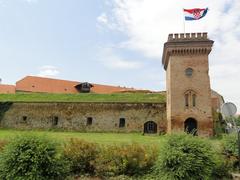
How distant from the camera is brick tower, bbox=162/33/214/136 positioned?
26.6 m

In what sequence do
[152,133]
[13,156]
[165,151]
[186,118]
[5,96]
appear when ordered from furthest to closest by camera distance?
1. [5,96]
2. [152,133]
3. [186,118]
4. [165,151]
5. [13,156]

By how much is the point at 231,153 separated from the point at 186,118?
51.4 ft

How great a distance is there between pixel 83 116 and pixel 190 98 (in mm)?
11116

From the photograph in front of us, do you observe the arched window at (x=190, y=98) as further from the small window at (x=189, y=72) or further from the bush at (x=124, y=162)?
the bush at (x=124, y=162)

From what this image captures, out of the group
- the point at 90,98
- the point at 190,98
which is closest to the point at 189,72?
the point at 190,98

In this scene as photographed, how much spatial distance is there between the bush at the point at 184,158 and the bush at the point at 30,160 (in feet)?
10.2

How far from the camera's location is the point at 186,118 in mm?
26688

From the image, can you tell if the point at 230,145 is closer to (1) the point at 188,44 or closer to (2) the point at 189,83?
(2) the point at 189,83

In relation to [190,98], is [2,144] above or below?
below

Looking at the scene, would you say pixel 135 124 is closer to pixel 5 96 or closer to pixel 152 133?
pixel 152 133

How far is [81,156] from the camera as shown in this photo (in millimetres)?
10062

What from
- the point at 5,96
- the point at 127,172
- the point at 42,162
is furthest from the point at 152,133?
the point at 42,162

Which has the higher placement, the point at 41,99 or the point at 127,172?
the point at 41,99

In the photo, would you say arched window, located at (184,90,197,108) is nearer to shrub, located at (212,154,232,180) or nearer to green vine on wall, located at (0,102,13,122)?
shrub, located at (212,154,232,180)
